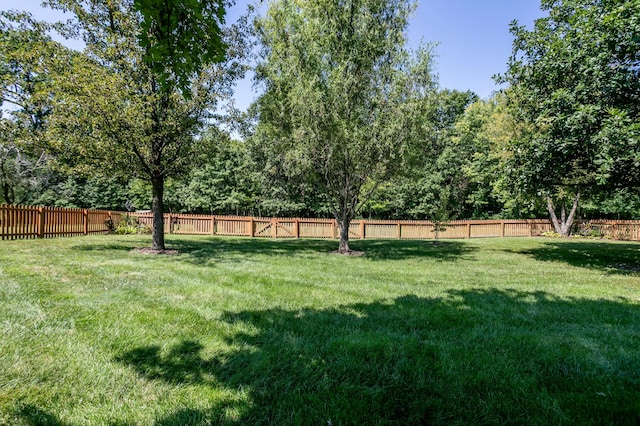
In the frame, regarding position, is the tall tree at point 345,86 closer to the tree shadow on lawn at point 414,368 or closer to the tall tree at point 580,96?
the tall tree at point 580,96

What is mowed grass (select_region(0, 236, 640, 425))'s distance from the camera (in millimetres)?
2150

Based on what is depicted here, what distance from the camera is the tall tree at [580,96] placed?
7.35 m

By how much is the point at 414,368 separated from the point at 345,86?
8431mm

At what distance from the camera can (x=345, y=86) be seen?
31.6 feet

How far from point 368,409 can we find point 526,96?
1076 centimetres

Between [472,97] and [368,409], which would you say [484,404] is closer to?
[368,409]

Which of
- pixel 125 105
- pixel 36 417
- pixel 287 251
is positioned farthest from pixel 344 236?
pixel 36 417

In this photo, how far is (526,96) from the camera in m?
9.97

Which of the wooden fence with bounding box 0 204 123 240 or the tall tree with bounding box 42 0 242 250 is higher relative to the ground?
the tall tree with bounding box 42 0 242 250

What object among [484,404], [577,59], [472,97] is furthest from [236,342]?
[472,97]

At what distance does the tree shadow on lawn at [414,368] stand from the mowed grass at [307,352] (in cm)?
1

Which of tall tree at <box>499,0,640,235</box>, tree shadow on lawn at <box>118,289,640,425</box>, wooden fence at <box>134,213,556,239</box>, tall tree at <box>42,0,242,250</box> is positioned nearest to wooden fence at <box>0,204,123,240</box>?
wooden fence at <box>134,213,556,239</box>

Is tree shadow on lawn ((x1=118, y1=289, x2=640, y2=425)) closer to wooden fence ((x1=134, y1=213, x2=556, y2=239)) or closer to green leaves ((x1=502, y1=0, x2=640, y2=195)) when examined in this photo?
green leaves ((x1=502, y1=0, x2=640, y2=195))

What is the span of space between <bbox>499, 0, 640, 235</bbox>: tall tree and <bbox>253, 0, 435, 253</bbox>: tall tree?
3028 millimetres
